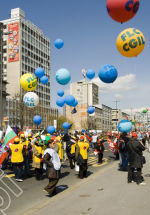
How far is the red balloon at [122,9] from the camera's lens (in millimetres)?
9709

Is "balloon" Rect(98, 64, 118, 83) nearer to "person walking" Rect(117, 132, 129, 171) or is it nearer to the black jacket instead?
"person walking" Rect(117, 132, 129, 171)

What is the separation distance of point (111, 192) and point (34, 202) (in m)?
2.26

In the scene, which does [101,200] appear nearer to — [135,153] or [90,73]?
[135,153]

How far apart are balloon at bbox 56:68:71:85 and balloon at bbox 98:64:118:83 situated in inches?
177

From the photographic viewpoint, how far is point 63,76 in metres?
17.5

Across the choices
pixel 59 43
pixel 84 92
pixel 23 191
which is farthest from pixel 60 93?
pixel 84 92

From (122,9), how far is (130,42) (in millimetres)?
1708

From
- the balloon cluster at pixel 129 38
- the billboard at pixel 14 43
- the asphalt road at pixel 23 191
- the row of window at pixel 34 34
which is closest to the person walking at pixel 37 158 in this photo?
the asphalt road at pixel 23 191

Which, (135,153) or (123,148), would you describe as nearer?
(135,153)

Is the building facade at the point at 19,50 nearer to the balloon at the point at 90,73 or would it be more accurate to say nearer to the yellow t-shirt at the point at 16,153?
the balloon at the point at 90,73

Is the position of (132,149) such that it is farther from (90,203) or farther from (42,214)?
(42,214)

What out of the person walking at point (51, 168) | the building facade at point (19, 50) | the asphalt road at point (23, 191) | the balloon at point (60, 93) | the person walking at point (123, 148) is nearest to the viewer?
the asphalt road at point (23, 191)

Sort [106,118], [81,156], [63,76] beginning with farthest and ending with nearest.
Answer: [106,118] < [63,76] < [81,156]

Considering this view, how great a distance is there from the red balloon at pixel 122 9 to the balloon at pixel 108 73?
321 cm
